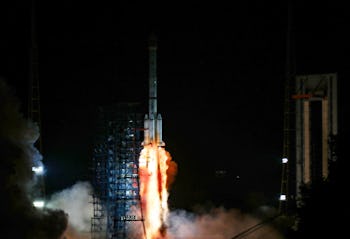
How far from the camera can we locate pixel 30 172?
2464 centimetres

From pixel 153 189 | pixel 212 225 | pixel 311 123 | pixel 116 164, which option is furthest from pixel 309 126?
pixel 116 164

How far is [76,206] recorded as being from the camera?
32188 millimetres

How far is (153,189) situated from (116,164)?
456 cm

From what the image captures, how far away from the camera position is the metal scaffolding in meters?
27.9

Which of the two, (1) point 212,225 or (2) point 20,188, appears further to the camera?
(1) point 212,225

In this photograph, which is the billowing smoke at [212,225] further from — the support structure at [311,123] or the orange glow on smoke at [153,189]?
the support structure at [311,123]

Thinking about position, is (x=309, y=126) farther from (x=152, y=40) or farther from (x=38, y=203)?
(x=38, y=203)

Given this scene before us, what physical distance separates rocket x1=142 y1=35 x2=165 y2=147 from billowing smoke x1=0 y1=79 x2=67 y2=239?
6.86 m

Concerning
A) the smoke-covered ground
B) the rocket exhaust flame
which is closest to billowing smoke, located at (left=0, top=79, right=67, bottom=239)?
the smoke-covered ground

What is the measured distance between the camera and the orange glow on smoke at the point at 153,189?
31.6 m

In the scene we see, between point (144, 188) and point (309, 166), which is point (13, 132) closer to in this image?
point (144, 188)

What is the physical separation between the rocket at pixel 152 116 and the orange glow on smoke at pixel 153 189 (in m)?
0.32

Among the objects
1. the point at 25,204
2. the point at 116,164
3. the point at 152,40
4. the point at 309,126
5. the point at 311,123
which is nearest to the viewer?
the point at 25,204

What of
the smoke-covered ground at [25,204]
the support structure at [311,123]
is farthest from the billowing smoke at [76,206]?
the support structure at [311,123]
